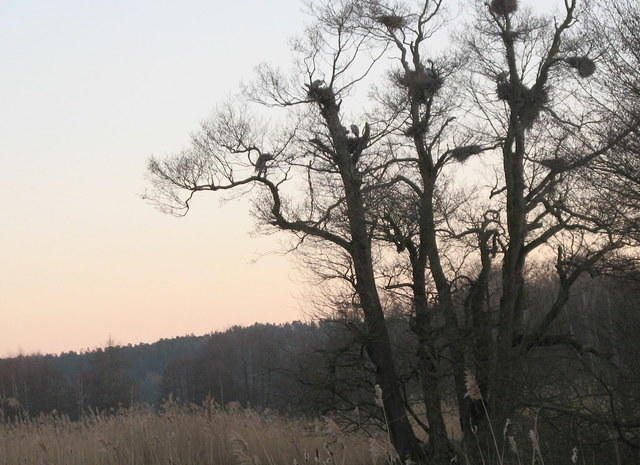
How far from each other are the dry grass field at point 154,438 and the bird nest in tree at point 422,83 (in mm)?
6413

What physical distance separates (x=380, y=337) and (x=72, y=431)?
5698mm

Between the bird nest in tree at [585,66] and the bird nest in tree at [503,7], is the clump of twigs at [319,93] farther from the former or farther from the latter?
the bird nest in tree at [585,66]

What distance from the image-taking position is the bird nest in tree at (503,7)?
16.8 meters

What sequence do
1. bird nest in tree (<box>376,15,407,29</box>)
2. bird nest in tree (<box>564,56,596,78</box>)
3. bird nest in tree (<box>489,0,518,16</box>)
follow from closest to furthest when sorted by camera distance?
bird nest in tree (<box>564,56,596,78</box>)
bird nest in tree (<box>489,0,518,16</box>)
bird nest in tree (<box>376,15,407,29</box>)

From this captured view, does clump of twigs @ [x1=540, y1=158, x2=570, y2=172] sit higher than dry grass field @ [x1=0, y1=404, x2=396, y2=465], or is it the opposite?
clump of twigs @ [x1=540, y1=158, x2=570, y2=172]

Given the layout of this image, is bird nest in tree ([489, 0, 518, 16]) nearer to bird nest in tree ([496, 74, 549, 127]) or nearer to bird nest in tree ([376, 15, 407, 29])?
bird nest in tree ([496, 74, 549, 127])

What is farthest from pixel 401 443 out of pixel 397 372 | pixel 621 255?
pixel 621 255

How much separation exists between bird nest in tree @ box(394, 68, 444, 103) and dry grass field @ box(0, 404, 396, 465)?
641cm

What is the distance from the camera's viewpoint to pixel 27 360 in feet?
233

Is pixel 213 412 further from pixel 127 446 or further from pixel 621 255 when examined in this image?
pixel 621 255

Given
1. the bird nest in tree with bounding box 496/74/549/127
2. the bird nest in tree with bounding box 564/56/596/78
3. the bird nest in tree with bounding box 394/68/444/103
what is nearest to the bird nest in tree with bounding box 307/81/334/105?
the bird nest in tree with bounding box 394/68/444/103

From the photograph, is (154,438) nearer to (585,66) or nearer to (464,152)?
(464,152)

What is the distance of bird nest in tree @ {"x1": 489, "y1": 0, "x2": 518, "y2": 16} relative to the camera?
1681 centimetres

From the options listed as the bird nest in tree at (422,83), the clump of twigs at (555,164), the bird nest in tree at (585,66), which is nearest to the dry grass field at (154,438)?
the clump of twigs at (555,164)
